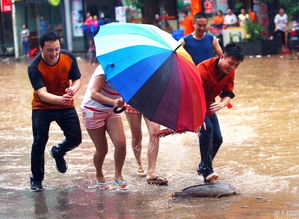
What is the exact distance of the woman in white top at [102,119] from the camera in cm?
705

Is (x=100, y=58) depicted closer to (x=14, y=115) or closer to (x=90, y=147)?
(x=90, y=147)

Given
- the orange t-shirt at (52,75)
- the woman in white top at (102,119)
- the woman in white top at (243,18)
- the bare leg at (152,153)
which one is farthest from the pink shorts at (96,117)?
the woman in white top at (243,18)

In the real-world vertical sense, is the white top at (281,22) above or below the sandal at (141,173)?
above

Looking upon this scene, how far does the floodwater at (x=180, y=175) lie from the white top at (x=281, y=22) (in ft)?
46.6

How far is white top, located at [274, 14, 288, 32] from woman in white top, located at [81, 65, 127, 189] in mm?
20589

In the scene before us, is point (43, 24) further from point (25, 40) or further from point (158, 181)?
point (158, 181)

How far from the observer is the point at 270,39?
27047mm

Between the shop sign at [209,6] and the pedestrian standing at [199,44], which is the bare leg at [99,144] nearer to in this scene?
the pedestrian standing at [199,44]

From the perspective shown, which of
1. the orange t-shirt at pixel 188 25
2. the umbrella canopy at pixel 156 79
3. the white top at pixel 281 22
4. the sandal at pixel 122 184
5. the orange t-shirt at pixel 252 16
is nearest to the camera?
the umbrella canopy at pixel 156 79

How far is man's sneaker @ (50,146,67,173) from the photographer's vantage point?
795 cm

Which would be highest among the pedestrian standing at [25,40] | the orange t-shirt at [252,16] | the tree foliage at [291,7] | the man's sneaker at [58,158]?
the tree foliage at [291,7]

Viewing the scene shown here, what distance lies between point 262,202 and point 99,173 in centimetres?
184

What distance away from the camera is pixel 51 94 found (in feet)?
24.0

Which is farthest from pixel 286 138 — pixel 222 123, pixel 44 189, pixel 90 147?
pixel 44 189
